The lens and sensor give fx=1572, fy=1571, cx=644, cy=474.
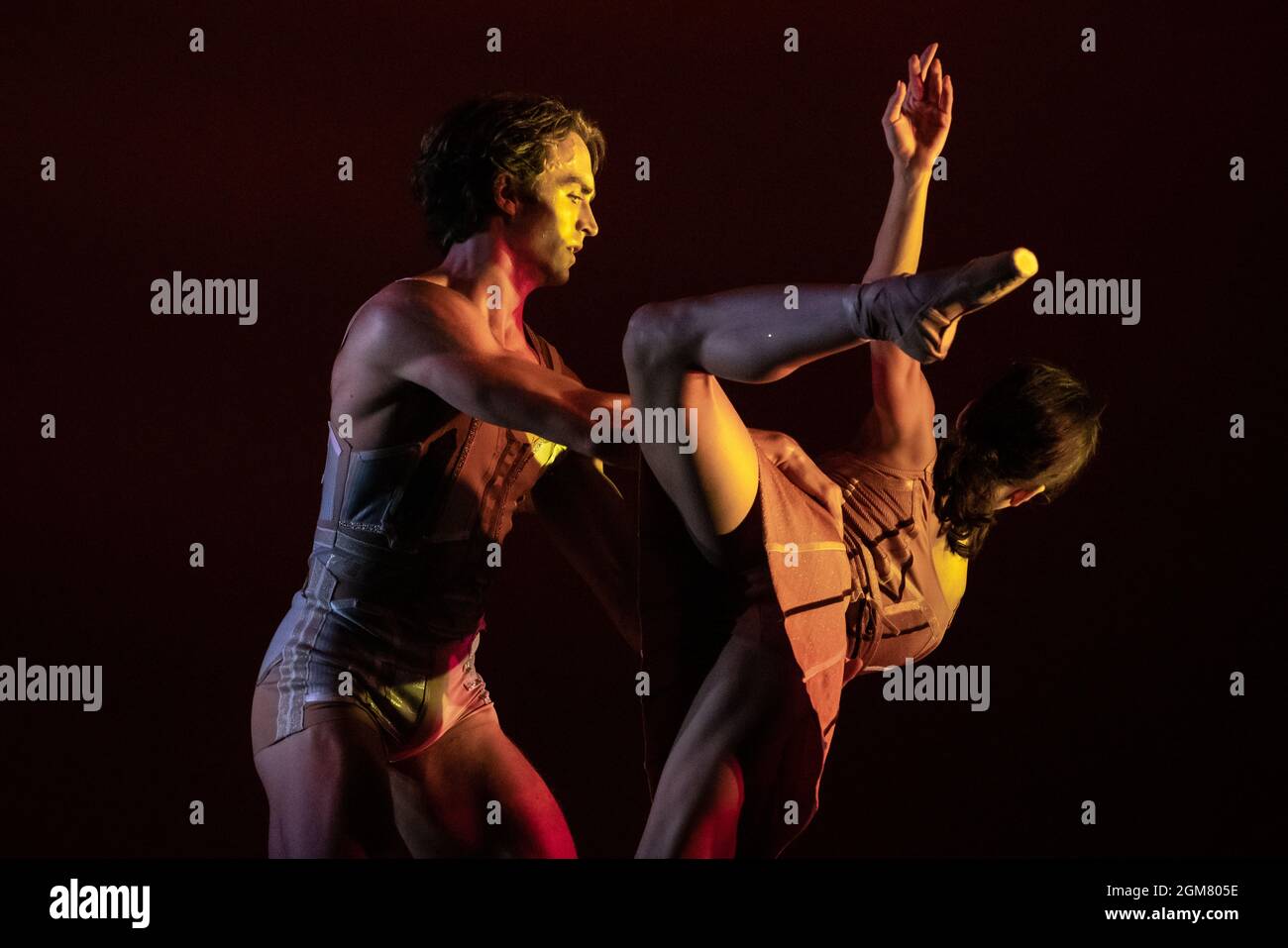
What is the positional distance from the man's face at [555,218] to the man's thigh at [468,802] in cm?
61

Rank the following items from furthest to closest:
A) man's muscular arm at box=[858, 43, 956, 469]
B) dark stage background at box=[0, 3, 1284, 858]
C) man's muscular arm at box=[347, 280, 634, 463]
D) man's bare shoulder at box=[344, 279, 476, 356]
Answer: dark stage background at box=[0, 3, 1284, 858], man's muscular arm at box=[858, 43, 956, 469], man's bare shoulder at box=[344, 279, 476, 356], man's muscular arm at box=[347, 280, 634, 463]

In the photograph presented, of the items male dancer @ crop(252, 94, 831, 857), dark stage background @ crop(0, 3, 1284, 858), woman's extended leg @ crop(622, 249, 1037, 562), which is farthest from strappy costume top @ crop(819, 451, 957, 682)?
dark stage background @ crop(0, 3, 1284, 858)

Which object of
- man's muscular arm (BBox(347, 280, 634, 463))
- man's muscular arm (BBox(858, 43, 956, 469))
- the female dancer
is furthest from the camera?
man's muscular arm (BBox(858, 43, 956, 469))

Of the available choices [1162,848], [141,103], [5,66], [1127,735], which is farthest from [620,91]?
[1162,848]

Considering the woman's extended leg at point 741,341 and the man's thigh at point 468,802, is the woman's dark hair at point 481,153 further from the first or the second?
A: the man's thigh at point 468,802

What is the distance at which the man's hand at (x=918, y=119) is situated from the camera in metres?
2.05

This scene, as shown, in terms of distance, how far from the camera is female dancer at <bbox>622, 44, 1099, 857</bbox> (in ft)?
4.60

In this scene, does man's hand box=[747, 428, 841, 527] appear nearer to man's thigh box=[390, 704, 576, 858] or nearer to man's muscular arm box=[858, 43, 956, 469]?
man's muscular arm box=[858, 43, 956, 469]

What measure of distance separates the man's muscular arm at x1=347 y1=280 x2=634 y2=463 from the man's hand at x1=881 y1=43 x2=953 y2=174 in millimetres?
553

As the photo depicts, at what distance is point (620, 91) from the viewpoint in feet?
10.4

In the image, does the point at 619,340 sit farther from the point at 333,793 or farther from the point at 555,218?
the point at 333,793

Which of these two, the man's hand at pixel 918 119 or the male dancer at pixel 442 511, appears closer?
the male dancer at pixel 442 511

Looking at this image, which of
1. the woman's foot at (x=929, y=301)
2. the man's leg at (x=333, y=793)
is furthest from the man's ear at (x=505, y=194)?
the woman's foot at (x=929, y=301)

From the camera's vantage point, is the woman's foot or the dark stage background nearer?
the woman's foot
